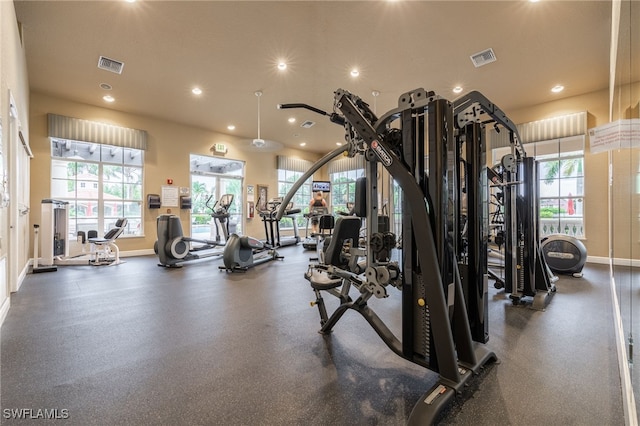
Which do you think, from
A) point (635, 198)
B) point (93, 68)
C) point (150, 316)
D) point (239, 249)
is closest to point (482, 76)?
point (635, 198)

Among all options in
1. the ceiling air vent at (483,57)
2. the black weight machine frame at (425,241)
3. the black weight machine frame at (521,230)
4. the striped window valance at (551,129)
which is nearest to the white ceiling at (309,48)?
the ceiling air vent at (483,57)

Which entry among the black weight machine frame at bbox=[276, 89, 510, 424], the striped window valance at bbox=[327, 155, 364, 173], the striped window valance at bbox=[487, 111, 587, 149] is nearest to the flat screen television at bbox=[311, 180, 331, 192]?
the striped window valance at bbox=[327, 155, 364, 173]

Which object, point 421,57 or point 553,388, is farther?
point 421,57

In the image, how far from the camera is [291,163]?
10.3 m

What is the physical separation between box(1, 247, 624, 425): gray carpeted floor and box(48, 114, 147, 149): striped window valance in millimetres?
4230

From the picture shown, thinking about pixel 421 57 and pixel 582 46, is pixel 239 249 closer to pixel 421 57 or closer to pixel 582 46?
pixel 421 57

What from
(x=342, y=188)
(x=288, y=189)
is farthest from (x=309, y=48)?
(x=342, y=188)

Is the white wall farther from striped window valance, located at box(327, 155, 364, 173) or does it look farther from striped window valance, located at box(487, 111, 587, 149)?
striped window valance, located at box(327, 155, 364, 173)

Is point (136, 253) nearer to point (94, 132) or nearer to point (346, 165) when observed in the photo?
point (94, 132)

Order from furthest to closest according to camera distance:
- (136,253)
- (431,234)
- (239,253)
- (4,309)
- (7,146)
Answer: (136,253) → (239,253) → (7,146) → (4,309) → (431,234)

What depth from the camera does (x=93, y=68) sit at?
476 cm

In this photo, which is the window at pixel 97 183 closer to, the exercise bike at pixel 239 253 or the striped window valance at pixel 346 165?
the exercise bike at pixel 239 253

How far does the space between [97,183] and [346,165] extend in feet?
25.1

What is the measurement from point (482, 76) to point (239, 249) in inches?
217
